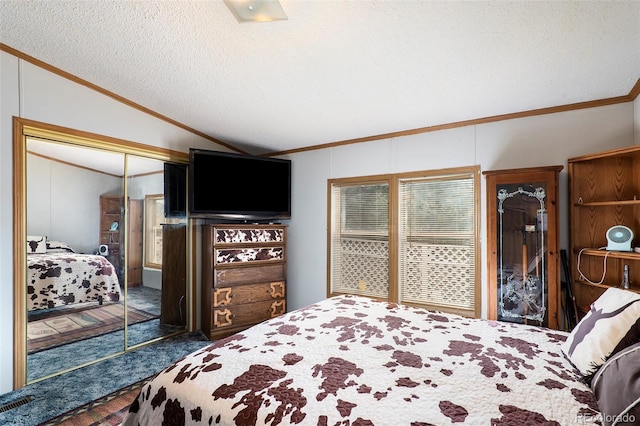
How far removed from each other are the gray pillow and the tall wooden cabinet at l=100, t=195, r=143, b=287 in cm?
348

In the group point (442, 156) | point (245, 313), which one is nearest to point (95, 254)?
point (245, 313)

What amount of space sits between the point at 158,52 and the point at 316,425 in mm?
2428

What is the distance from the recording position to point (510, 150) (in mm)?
2691

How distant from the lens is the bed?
2.44 m

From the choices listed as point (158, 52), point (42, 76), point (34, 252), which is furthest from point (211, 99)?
point (34, 252)

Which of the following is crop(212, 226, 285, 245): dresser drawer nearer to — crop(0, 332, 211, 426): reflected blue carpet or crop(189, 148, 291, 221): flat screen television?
crop(189, 148, 291, 221): flat screen television

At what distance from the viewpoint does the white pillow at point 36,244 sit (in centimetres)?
240

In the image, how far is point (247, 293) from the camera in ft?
11.3

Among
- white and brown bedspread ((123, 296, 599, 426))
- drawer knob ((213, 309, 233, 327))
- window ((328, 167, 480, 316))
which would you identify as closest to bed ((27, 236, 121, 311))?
drawer knob ((213, 309, 233, 327))

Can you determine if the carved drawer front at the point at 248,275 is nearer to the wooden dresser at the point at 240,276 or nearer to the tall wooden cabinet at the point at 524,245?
the wooden dresser at the point at 240,276

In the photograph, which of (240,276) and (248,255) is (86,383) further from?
(248,255)

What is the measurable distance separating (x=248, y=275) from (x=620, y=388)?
122 inches

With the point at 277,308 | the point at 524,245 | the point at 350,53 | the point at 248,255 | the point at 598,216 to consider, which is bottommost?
the point at 277,308

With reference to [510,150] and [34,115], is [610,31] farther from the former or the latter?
[34,115]
